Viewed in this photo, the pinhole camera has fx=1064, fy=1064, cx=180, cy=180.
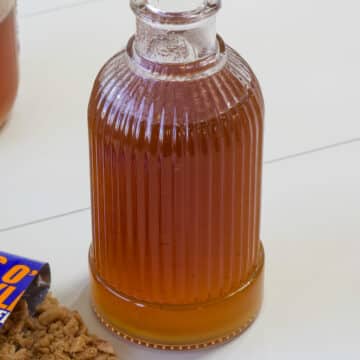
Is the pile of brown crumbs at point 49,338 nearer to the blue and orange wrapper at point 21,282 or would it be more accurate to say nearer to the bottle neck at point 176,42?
the blue and orange wrapper at point 21,282

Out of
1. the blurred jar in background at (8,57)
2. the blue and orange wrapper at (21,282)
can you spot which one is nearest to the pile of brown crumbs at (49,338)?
the blue and orange wrapper at (21,282)

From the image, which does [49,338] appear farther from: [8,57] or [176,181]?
[8,57]

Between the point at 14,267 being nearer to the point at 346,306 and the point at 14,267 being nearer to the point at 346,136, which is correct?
the point at 346,306

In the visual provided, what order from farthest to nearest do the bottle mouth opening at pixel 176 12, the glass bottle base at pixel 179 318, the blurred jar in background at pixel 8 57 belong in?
the blurred jar in background at pixel 8 57 → the glass bottle base at pixel 179 318 → the bottle mouth opening at pixel 176 12

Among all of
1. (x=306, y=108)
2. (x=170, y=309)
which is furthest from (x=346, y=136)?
(x=170, y=309)

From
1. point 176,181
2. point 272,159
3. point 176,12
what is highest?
point 176,12

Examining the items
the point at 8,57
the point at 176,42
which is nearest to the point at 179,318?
the point at 176,42
